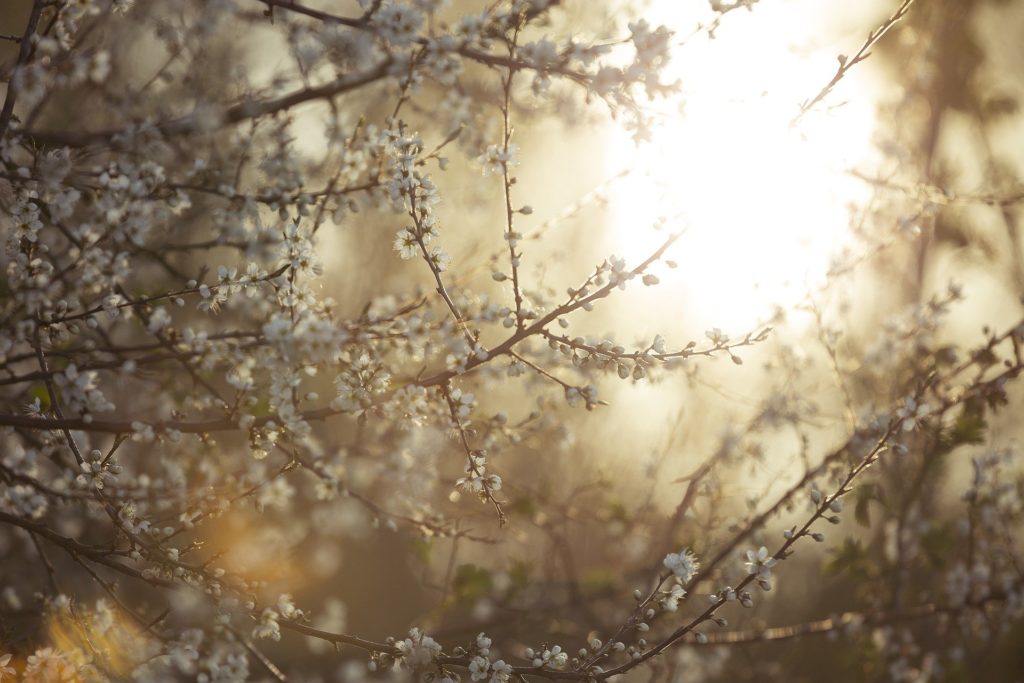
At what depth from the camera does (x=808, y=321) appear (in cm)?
477

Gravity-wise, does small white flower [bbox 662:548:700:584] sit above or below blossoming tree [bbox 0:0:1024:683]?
below

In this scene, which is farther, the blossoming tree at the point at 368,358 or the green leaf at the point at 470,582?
the green leaf at the point at 470,582

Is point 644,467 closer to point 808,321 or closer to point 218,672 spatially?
point 808,321

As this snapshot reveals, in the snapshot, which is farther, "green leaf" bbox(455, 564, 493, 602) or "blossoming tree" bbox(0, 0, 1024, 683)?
"green leaf" bbox(455, 564, 493, 602)

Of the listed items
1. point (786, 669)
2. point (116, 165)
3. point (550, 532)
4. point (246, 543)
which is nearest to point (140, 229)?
point (116, 165)

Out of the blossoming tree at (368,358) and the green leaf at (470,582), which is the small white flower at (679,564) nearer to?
the blossoming tree at (368,358)

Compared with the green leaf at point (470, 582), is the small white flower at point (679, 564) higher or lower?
lower

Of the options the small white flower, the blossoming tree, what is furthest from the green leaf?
the small white flower

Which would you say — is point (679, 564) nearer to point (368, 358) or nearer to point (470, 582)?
point (368, 358)

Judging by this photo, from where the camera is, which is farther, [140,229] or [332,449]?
[332,449]

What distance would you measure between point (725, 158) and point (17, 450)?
3400mm

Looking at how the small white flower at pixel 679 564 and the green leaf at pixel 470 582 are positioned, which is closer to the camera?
the small white flower at pixel 679 564

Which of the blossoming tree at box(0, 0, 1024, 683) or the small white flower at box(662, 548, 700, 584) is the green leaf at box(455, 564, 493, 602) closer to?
the blossoming tree at box(0, 0, 1024, 683)

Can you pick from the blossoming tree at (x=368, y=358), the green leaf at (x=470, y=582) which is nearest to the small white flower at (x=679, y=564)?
the blossoming tree at (x=368, y=358)
